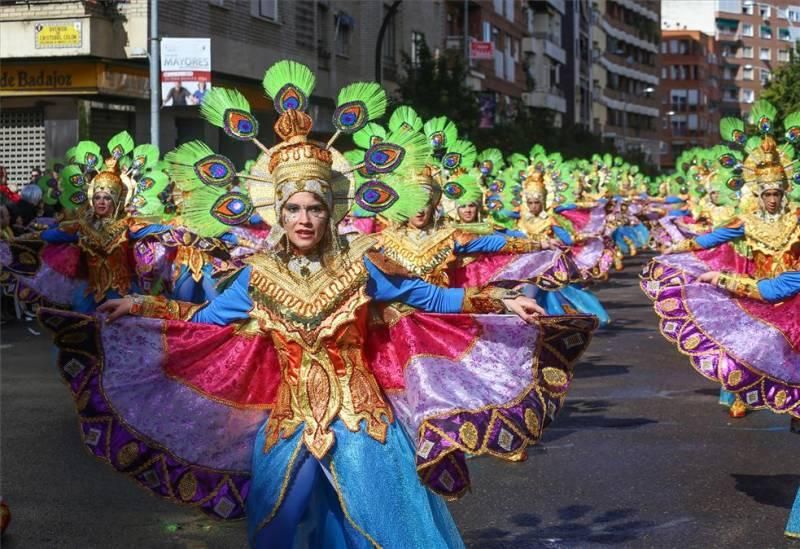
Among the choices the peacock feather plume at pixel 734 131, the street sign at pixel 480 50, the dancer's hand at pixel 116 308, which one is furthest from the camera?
the street sign at pixel 480 50

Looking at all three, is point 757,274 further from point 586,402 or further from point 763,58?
point 763,58

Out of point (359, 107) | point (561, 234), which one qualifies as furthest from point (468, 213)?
point (359, 107)

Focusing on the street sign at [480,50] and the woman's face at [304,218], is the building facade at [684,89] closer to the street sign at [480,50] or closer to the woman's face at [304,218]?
the street sign at [480,50]

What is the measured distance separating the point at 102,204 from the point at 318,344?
563 centimetres

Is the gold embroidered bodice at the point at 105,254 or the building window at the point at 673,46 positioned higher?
the building window at the point at 673,46

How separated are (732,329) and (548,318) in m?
2.85

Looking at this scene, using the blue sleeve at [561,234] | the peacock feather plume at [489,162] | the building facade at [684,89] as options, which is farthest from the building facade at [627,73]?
the blue sleeve at [561,234]

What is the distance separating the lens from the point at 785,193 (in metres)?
9.61

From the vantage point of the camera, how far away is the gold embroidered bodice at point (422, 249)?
→ 31.2 ft

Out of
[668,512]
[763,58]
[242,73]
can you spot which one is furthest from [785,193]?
[763,58]

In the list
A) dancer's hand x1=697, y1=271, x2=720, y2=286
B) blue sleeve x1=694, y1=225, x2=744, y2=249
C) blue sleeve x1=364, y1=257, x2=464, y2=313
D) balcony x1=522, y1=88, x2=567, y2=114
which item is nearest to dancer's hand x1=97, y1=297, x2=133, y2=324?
blue sleeve x1=364, y1=257, x2=464, y2=313

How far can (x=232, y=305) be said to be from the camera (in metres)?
5.36

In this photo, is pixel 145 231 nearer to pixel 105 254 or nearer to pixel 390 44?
pixel 105 254

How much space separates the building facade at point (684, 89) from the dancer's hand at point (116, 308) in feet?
404
